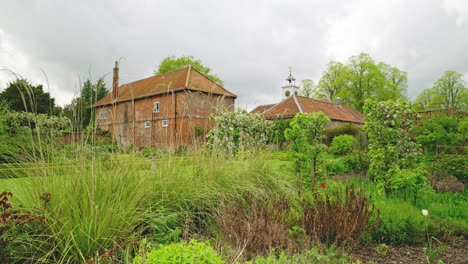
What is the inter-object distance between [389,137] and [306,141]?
154 centimetres

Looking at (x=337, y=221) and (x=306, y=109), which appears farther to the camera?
(x=306, y=109)

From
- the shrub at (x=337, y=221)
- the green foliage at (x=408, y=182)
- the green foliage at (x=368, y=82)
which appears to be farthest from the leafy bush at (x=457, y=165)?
the green foliage at (x=368, y=82)

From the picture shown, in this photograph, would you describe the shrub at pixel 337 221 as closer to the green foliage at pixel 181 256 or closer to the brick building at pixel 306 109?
the green foliage at pixel 181 256

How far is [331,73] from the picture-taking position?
34125 millimetres

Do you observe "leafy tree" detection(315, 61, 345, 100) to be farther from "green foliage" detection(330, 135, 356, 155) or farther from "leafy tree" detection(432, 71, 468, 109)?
"green foliage" detection(330, 135, 356, 155)

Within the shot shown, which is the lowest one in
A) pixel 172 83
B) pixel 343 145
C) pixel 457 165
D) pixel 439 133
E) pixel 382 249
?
pixel 382 249

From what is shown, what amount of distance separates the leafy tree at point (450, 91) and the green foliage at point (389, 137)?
1156 inches

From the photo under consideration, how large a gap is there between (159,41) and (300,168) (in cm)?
408

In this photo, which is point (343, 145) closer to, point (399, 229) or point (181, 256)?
point (399, 229)

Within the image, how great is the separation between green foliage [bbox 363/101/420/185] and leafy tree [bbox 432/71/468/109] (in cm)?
2937

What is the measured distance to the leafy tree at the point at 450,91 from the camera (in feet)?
91.6

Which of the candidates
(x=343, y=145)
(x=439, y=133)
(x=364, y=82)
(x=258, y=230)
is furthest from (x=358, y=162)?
(x=364, y=82)

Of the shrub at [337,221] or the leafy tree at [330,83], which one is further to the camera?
the leafy tree at [330,83]

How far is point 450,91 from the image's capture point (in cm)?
2908
